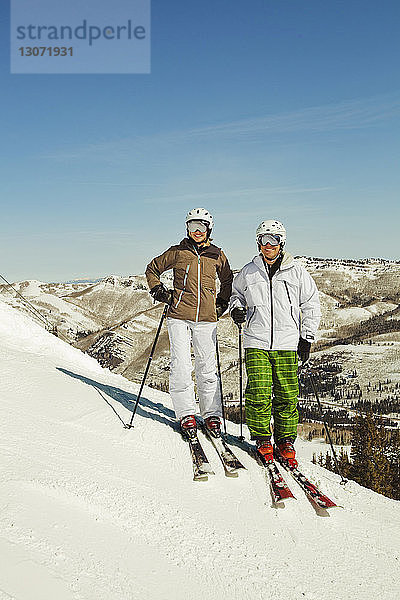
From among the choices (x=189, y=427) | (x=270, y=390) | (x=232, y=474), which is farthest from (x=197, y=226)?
(x=232, y=474)

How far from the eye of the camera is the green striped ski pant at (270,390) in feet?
22.7

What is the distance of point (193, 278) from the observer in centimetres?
759

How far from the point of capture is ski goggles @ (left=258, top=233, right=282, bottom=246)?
7062 millimetres

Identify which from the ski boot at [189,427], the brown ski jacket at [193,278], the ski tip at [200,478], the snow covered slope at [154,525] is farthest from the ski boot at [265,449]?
the brown ski jacket at [193,278]

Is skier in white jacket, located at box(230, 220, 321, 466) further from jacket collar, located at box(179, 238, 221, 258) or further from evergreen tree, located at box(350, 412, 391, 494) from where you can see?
evergreen tree, located at box(350, 412, 391, 494)

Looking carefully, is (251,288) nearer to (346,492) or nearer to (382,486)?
(346,492)

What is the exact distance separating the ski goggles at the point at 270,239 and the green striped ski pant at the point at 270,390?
62.1 inches

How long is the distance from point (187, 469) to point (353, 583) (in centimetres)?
252

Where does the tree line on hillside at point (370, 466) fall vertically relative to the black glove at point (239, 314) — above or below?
below

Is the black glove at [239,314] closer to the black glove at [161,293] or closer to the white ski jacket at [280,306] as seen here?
the white ski jacket at [280,306]

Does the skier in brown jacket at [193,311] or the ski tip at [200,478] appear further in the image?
the skier in brown jacket at [193,311]

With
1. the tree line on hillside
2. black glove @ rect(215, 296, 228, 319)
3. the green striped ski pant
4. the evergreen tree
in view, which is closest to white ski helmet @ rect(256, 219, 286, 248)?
black glove @ rect(215, 296, 228, 319)

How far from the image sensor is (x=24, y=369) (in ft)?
31.8

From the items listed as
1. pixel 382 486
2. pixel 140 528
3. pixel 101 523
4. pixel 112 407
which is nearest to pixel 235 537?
pixel 140 528
